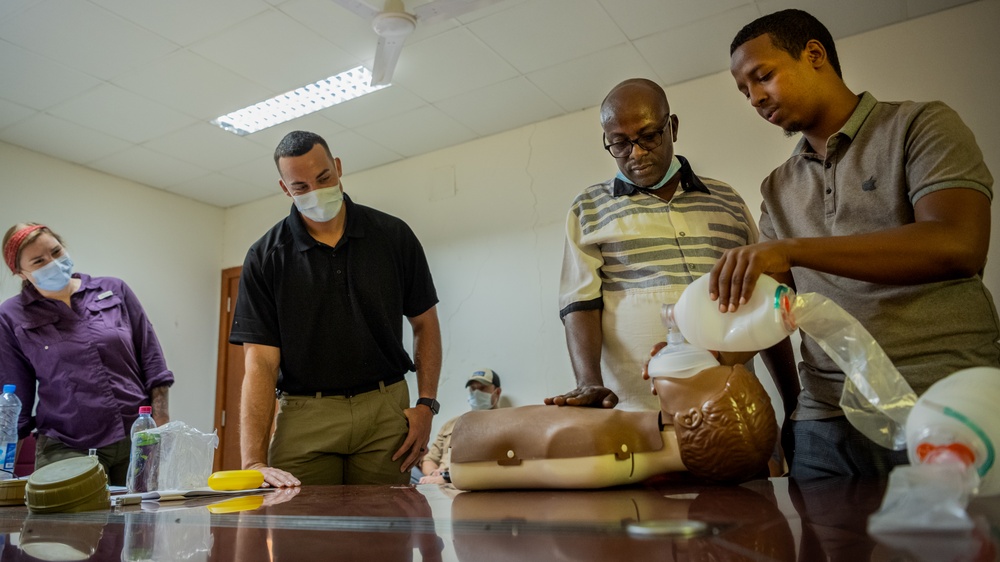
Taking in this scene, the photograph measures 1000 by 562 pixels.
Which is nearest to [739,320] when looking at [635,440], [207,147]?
[635,440]

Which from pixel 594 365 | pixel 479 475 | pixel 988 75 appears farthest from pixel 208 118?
pixel 988 75

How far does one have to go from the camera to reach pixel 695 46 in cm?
358

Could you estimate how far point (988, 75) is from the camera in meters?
3.21

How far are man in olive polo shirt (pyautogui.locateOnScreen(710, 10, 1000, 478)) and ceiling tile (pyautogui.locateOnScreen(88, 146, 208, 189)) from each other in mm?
4383

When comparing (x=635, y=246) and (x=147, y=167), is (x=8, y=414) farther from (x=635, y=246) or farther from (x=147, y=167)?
(x=147, y=167)

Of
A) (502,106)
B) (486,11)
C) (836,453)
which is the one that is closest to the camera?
(836,453)

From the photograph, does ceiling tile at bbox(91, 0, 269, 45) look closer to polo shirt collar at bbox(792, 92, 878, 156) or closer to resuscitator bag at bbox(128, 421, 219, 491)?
resuscitator bag at bbox(128, 421, 219, 491)

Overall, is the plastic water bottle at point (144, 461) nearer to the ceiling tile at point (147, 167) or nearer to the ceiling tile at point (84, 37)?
the ceiling tile at point (84, 37)

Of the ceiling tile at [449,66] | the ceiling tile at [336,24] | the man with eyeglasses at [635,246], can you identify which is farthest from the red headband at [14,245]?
the man with eyeglasses at [635,246]

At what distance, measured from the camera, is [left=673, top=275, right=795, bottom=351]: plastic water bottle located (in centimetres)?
87

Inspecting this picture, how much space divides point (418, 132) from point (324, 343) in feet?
9.36

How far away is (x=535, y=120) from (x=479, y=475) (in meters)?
3.67

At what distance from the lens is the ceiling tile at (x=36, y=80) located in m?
3.40

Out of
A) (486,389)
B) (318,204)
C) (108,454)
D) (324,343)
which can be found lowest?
(108,454)
